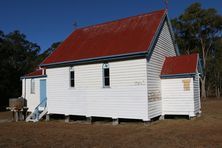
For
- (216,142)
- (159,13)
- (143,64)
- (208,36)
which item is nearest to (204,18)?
(208,36)

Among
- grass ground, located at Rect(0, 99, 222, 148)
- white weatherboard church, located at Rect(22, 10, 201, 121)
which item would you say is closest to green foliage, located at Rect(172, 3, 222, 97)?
white weatherboard church, located at Rect(22, 10, 201, 121)

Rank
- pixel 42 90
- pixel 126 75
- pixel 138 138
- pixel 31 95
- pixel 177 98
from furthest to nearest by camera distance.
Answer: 1. pixel 31 95
2. pixel 42 90
3. pixel 177 98
4. pixel 126 75
5. pixel 138 138

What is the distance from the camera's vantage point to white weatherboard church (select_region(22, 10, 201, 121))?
16828 mm

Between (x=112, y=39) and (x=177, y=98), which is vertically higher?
(x=112, y=39)

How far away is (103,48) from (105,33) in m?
2.46

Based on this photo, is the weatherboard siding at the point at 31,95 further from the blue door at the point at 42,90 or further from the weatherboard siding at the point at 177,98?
the weatherboard siding at the point at 177,98

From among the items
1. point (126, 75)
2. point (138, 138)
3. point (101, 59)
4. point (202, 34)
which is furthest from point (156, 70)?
point (202, 34)

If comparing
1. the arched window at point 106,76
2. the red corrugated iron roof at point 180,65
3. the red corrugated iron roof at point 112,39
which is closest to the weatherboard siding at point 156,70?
the red corrugated iron roof at point 180,65

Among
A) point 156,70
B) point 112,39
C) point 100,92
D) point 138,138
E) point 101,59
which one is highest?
point 112,39

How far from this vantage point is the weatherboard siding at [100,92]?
54.7 feet

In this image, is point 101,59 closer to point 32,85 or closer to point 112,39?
point 112,39

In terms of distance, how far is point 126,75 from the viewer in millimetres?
17078

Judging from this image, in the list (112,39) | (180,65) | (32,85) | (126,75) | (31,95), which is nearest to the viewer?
(126,75)

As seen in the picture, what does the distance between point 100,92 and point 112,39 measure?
158 inches
